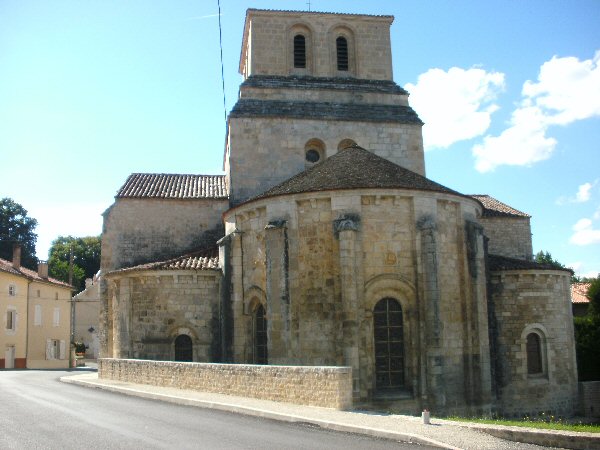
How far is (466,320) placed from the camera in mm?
16641

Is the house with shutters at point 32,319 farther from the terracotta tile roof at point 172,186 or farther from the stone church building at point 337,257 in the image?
the stone church building at point 337,257

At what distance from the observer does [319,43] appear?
26.6 meters

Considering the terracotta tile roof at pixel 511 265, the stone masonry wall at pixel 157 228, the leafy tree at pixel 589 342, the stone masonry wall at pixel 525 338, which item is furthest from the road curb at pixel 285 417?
the leafy tree at pixel 589 342

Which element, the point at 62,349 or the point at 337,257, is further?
the point at 62,349

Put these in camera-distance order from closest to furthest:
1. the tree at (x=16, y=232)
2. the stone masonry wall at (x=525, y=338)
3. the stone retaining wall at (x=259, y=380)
A: the stone retaining wall at (x=259, y=380) < the stone masonry wall at (x=525, y=338) < the tree at (x=16, y=232)

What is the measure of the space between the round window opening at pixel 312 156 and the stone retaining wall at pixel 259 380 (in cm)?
1093

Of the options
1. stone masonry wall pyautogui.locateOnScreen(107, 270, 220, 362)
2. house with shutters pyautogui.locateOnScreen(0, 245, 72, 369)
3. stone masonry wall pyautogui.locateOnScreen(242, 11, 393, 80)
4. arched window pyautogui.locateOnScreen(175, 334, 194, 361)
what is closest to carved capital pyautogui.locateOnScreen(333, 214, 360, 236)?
stone masonry wall pyautogui.locateOnScreen(107, 270, 220, 362)

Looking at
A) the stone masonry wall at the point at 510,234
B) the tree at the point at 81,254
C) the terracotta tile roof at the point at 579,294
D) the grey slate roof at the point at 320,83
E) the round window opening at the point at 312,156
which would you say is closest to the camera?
the round window opening at the point at 312,156

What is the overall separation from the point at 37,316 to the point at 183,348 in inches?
870

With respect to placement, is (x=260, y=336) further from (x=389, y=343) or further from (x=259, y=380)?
(x=259, y=380)

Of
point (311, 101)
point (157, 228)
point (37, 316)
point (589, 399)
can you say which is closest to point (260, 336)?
point (157, 228)

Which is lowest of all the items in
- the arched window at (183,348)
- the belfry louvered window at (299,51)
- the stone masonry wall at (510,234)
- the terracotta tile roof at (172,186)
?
the arched window at (183,348)

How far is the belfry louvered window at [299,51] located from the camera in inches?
1041

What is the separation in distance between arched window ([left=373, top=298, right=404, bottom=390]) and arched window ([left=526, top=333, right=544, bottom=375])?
6172 mm
